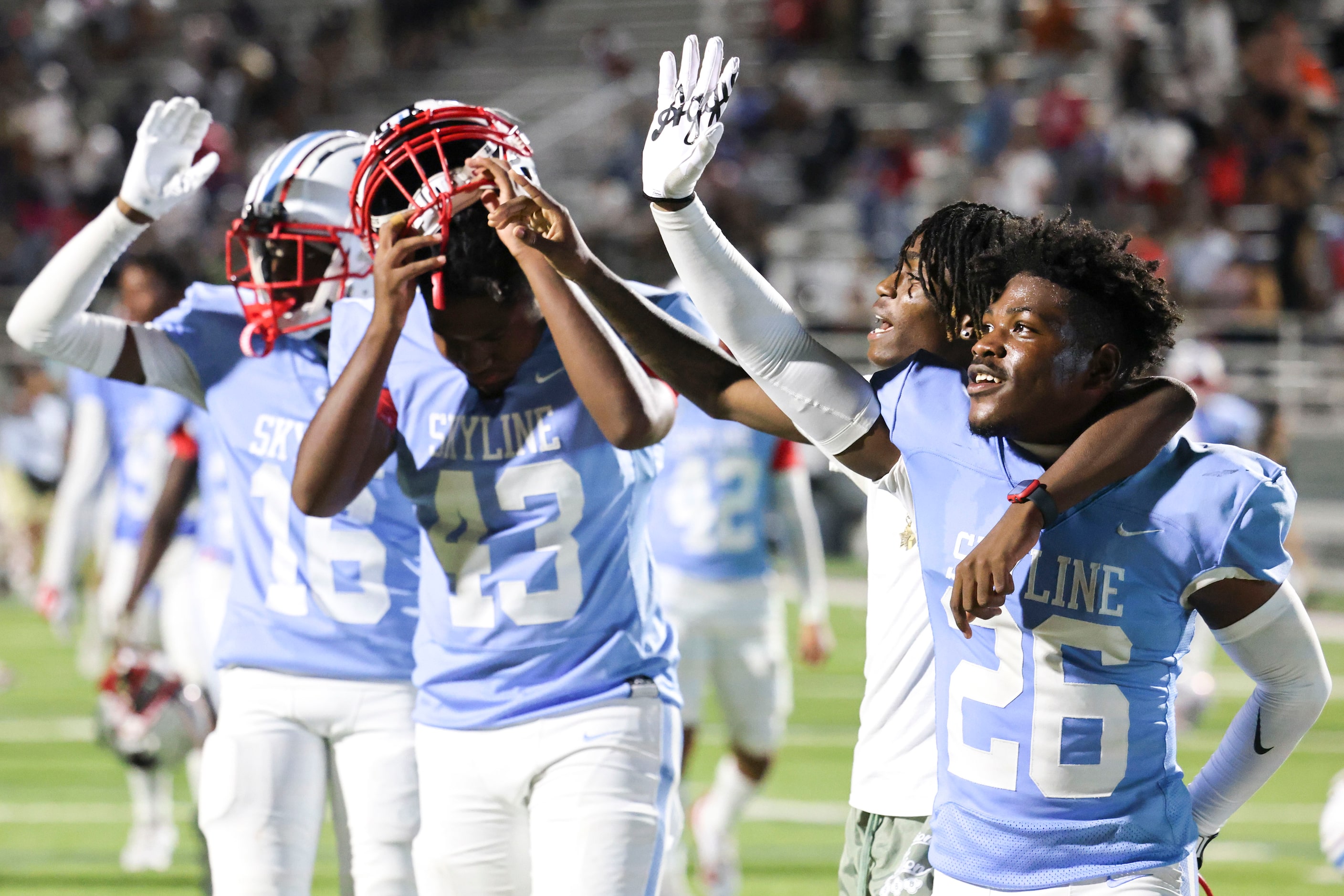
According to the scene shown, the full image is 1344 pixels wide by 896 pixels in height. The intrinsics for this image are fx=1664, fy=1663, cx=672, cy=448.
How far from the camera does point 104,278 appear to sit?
3.66 meters

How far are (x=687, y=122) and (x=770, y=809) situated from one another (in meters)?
Answer: 5.15

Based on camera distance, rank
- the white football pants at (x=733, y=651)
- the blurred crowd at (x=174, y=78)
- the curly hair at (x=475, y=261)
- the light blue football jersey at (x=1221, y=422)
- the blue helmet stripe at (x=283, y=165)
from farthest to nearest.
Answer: the blurred crowd at (x=174, y=78), the light blue football jersey at (x=1221, y=422), the white football pants at (x=733, y=651), the blue helmet stripe at (x=283, y=165), the curly hair at (x=475, y=261)

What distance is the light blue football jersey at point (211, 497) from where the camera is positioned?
16.8ft

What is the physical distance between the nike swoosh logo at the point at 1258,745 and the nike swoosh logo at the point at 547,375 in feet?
4.52

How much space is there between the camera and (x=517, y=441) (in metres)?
3.12

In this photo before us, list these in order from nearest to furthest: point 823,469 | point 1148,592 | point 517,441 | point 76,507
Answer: point 1148,592, point 517,441, point 76,507, point 823,469

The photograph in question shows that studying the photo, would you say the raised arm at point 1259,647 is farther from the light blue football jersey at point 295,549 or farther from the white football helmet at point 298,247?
the white football helmet at point 298,247

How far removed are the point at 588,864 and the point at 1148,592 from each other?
1.11 meters

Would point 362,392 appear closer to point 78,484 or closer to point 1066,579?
point 1066,579

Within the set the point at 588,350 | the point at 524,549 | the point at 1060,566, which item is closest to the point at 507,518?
the point at 524,549

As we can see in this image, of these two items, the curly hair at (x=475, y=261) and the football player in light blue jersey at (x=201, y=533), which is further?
the football player in light blue jersey at (x=201, y=533)

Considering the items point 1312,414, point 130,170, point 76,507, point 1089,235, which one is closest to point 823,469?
point 1312,414

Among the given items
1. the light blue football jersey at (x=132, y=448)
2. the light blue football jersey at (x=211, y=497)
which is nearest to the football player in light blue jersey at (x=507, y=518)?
the light blue football jersey at (x=211, y=497)

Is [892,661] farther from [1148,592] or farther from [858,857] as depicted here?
[1148,592]
